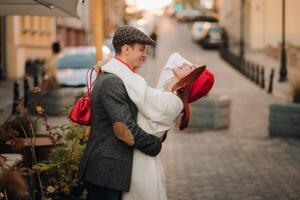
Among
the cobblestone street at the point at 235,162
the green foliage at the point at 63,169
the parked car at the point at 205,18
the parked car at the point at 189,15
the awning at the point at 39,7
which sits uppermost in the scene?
the parked car at the point at 189,15

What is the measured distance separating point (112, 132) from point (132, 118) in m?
0.18

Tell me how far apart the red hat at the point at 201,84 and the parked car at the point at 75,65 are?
14865 millimetres

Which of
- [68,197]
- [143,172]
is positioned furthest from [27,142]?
[143,172]

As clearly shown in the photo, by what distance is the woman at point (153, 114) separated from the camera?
4.34 metres

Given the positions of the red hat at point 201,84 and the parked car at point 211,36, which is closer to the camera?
the red hat at point 201,84

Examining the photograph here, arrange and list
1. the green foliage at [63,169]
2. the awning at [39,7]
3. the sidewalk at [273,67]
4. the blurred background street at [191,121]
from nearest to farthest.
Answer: the awning at [39,7] < the green foliage at [63,169] < the blurred background street at [191,121] < the sidewalk at [273,67]

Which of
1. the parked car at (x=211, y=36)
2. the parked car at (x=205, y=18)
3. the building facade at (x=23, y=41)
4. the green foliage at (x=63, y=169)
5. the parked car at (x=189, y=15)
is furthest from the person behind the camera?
the parked car at (x=189, y=15)

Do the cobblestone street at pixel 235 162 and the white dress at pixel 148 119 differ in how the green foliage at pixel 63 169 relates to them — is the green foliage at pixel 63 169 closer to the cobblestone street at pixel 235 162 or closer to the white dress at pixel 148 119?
the cobblestone street at pixel 235 162

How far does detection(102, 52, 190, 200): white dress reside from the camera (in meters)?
4.35

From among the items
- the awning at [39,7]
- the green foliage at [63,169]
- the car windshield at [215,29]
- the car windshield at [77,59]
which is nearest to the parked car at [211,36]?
the car windshield at [215,29]

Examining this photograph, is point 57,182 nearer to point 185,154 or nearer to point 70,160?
point 70,160

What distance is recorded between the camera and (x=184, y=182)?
954 centimetres

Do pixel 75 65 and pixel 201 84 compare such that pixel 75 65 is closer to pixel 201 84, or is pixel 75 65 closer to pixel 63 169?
pixel 63 169

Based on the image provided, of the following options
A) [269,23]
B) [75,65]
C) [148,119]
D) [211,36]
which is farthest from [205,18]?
[148,119]
